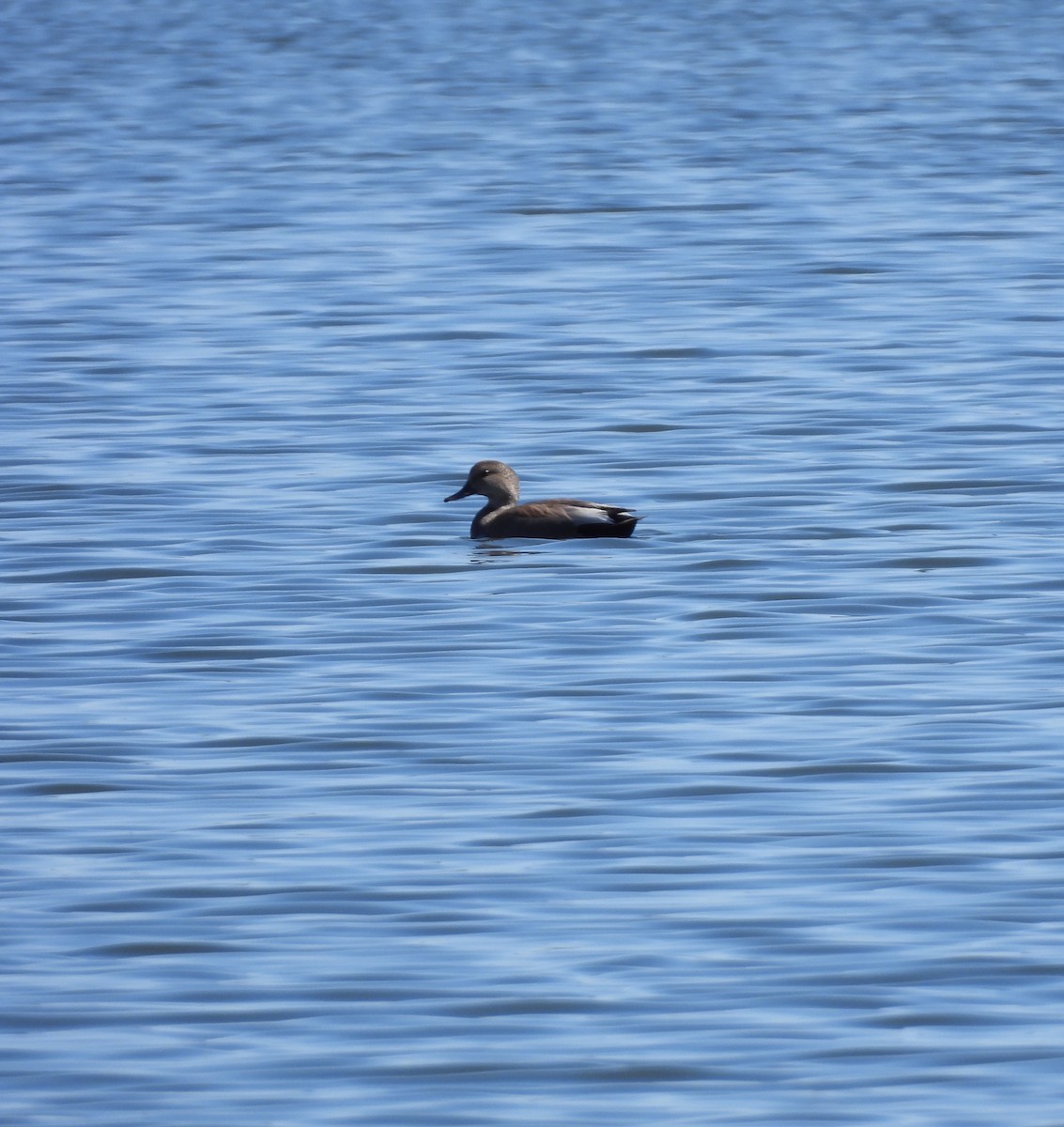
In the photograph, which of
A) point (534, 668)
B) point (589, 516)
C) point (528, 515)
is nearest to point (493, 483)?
point (528, 515)

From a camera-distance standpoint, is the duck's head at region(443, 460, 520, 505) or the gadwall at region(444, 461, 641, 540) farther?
the duck's head at region(443, 460, 520, 505)

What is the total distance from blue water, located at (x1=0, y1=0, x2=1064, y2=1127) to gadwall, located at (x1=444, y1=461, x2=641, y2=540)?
127mm

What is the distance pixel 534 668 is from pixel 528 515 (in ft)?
8.06

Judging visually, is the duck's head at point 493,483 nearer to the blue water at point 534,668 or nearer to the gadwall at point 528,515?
the gadwall at point 528,515

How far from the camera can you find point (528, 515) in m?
11.9

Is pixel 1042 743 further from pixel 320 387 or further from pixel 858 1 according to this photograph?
pixel 858 1

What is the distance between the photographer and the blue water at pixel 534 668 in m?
6.14

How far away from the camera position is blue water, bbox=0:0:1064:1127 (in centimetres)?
614

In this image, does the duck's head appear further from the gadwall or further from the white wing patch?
the white wing patch

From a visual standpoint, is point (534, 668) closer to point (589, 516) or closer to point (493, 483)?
point (589, 516)

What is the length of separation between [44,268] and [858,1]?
3589 cm

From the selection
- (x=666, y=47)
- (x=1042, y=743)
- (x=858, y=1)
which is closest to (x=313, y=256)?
(x=1042, y=743)

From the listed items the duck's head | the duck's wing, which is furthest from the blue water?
the duck's head

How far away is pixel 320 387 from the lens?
52.6 feet
